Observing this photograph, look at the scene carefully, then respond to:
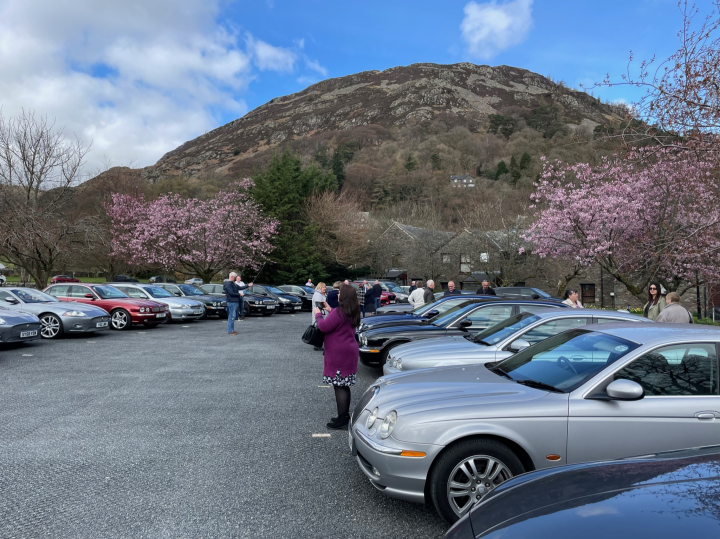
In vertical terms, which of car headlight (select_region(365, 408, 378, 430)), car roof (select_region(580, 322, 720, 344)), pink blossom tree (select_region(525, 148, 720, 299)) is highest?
pink blossom tree (select_region(525, 148, 720, 299))

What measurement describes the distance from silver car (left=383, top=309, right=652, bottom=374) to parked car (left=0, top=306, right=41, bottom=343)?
29.5 ft

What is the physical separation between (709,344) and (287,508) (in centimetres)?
Result: 341

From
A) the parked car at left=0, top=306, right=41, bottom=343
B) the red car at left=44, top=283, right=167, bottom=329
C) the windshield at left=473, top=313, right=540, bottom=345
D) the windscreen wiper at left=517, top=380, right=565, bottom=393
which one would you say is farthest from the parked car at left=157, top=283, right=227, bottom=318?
the windscreen wiper at left=517, top=380, right=565, bottom=393

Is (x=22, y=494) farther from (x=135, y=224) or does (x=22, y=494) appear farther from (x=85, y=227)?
(x=135, y=224)

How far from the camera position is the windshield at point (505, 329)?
6.78m

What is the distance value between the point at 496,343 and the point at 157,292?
16.2 metres

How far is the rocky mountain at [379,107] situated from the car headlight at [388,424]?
388ft

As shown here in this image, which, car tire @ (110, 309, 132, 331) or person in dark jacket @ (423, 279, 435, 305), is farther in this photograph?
car tire @ (110, 309, 132, 331)

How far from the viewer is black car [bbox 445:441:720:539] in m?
1.82

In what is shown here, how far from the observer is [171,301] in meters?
19.1

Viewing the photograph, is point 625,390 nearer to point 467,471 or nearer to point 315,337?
point 467,471

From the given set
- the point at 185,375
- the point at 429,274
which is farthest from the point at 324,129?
the point at 185,375

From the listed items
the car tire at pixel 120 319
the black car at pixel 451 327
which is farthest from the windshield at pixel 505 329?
the car tire at pixel 120 319

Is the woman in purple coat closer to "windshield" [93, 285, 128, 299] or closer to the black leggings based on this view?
the black leggings
